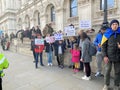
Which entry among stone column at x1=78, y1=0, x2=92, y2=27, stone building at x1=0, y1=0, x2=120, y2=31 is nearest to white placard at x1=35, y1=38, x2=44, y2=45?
stone building at x1=0, y1=0, x2=120, y2=31

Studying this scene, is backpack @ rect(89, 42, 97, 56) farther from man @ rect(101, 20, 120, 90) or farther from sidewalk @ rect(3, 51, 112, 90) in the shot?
man @ rect(101, 20, 120, 90)

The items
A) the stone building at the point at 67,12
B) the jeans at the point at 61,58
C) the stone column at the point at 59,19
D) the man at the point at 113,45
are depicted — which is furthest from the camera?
the stone column at the point at 59,19

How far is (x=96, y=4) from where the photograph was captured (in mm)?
16078

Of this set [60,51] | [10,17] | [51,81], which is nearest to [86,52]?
A: [51,81]

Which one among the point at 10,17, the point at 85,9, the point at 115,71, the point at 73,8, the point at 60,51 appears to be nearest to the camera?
the point at 115,71

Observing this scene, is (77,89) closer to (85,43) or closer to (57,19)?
(85,43)

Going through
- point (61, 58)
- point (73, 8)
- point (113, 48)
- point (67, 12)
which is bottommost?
point (61, 58)

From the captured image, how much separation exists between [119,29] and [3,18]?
4408 cm

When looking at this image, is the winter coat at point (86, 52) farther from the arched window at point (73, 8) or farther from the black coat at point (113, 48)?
the arched window at point (73, 8)

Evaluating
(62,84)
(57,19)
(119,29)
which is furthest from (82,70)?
(57,19)

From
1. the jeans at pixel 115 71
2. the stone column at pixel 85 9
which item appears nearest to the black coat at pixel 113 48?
the jeans at pixel 115 71

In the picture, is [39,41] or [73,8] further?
[73,8]

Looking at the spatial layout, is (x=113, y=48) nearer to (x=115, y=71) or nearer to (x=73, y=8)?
(x=115, y=71)

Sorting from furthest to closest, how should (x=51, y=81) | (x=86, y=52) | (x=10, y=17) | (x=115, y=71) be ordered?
(x=10, y=17) → (x=51, y=81) → (x=86, y=52) → (x=115, y=71)
